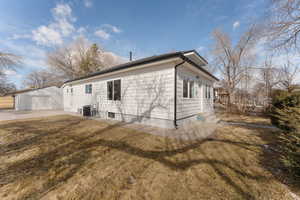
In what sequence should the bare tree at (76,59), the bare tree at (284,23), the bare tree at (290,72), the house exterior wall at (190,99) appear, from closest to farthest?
the bare tree at (284,23)
the house exterior wall at (190,99)
the bare tree at (290,72)
the bare tree at (76,59)

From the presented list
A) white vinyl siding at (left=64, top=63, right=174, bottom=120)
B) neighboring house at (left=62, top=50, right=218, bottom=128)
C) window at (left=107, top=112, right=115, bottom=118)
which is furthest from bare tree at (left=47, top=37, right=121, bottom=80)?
window at (left=107, top=112, right=115, bottom=118)

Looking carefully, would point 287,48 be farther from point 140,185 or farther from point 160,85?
point 140,185

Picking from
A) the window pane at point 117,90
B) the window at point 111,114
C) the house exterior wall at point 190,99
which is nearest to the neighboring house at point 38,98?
the window at point 111,114

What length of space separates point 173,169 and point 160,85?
3.86m

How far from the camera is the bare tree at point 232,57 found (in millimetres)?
13388

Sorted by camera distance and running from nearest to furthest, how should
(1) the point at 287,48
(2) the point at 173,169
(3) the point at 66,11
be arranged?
(2) the point at 173,169, (1) the point at 287,48, (3) the point at 66,11

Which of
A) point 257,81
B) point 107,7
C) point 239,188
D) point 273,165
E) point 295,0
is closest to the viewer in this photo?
point 239,188

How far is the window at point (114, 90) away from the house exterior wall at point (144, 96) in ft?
0.86

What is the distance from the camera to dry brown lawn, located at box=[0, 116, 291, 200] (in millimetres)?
1666

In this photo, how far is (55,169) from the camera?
2.26 metres

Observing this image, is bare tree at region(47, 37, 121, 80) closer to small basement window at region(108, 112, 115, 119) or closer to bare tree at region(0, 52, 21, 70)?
bare tree at region(0, 52, 21, 70)

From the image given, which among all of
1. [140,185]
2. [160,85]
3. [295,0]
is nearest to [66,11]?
[160,85]

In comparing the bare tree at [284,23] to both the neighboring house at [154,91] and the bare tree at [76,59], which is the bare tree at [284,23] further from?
the bare tree at [76,59]

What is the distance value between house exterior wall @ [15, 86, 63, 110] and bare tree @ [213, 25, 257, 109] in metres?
23.6
